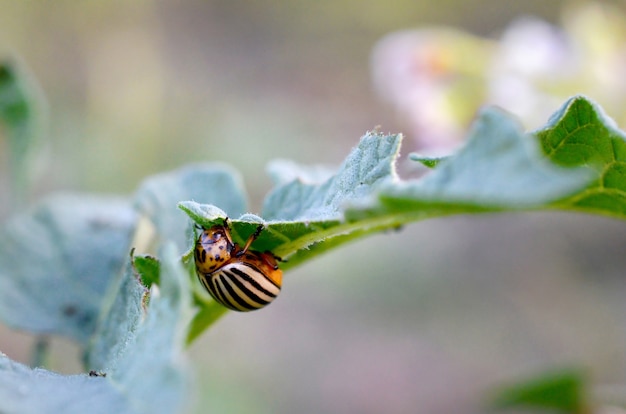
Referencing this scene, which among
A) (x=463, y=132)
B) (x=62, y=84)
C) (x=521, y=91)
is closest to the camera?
(x=521, y=91)

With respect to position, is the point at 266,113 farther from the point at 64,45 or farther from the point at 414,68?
the point at 414,68

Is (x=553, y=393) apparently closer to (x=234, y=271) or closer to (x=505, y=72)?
(x=234, y=271)

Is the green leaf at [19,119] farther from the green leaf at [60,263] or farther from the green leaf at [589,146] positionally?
the green leaf at [589,146]

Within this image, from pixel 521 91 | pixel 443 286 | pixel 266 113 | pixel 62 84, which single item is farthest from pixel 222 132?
pixel 521 91

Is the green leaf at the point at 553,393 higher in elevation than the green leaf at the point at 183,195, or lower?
higher

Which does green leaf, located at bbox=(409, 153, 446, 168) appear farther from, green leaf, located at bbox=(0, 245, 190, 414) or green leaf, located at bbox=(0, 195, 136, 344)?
green leaf, located at bbox=(0, 195, 136, 344)

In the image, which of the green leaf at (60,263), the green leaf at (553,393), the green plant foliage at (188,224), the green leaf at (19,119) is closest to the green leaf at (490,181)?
the green plant foliage at (188,224)

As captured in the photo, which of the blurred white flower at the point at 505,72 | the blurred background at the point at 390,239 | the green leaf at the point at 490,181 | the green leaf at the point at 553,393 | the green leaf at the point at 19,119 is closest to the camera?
the green leaf at the point at 490,181
